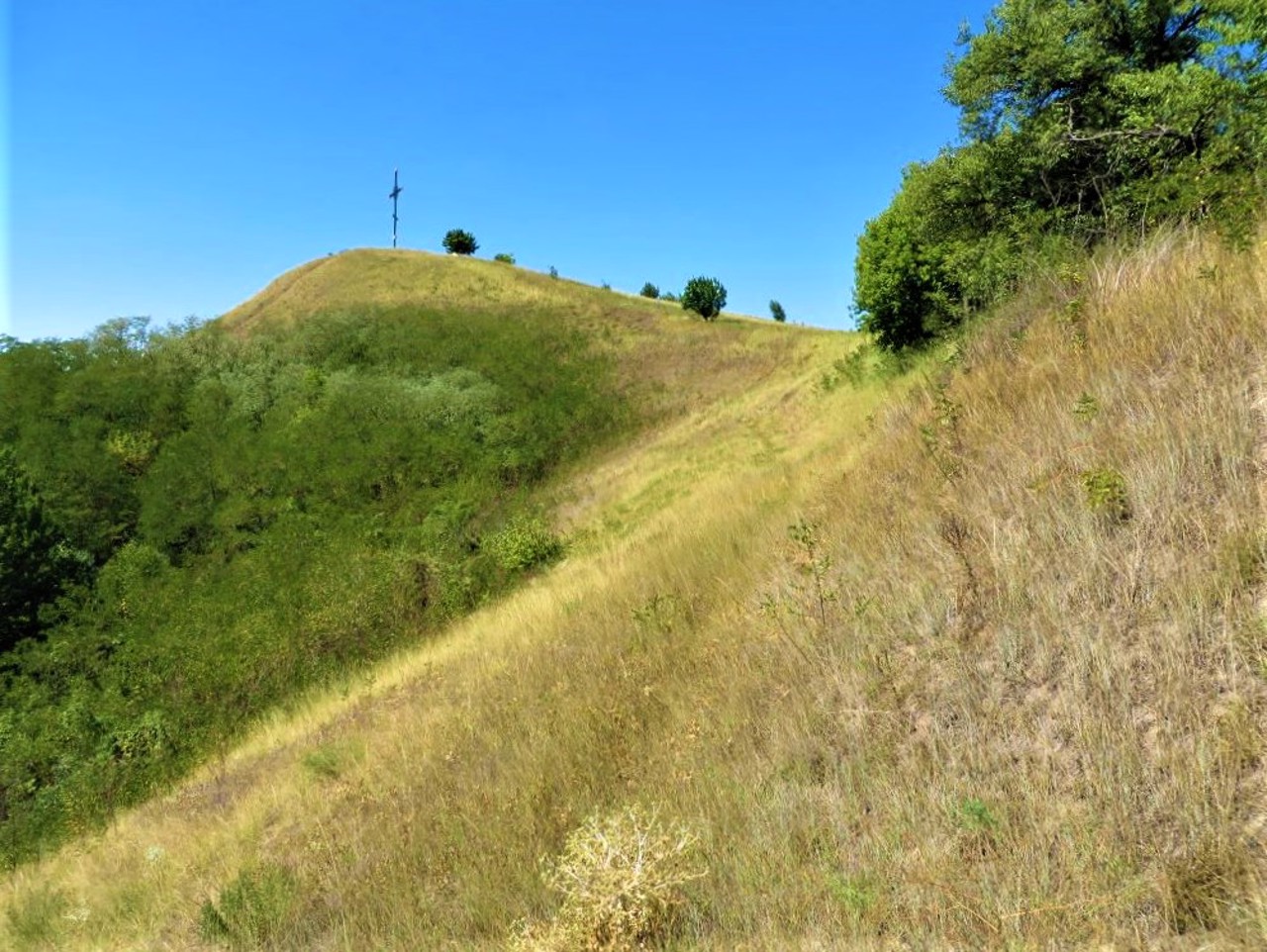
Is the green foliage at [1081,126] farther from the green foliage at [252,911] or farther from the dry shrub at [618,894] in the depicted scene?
the green foliage at [252,911]

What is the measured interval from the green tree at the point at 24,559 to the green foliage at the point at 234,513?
0.11 m

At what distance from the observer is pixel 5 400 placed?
1347 inches

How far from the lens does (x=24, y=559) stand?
26109 millimetres

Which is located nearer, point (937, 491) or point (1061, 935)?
point (1061, 935)

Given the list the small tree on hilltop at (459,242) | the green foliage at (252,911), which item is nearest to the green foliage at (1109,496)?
the green foliage at (252,911)

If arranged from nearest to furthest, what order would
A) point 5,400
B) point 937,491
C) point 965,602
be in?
point 965,602 → point 937,491 → point 5,400

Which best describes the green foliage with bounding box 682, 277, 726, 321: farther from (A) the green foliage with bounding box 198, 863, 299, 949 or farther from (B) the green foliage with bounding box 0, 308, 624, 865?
(A) the green foliage with bounding box 198, 863, 299, 949

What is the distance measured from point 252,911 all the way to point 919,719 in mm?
4659

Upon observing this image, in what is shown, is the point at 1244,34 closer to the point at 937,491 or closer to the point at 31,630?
the point at 937,491

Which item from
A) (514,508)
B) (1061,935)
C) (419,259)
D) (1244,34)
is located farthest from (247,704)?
(419,259)

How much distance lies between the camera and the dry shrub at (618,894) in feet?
8.87

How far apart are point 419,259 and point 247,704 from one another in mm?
49621

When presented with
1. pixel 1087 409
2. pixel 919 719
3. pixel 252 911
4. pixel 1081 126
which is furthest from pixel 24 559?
pixel 1081 126

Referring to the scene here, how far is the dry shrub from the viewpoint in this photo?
2.70 m
